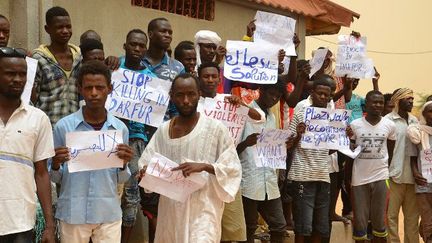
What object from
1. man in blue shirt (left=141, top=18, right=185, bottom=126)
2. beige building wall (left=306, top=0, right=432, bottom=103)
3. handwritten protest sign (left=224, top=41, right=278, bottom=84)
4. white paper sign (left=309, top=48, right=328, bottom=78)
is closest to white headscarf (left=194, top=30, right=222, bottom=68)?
handwritten protest sign (left=224, top=41, right=278, bottom=84)

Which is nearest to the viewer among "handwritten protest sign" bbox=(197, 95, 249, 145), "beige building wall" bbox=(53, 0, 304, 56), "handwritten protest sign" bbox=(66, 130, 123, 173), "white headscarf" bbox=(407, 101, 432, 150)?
"handwritten protest sign" bbox=(66, 130, 123, 173)

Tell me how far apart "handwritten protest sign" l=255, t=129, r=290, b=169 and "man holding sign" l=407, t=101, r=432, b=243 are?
2.35m

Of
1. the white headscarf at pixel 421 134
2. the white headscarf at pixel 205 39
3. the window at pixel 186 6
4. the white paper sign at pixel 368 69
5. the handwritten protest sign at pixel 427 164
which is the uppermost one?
the window at pixel 186 6

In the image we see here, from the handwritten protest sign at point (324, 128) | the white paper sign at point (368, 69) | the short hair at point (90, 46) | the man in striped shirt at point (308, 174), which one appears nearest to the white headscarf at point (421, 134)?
the white paper sign at point (368, 69)

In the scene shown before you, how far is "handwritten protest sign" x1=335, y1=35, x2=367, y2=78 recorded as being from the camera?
8.54 metres

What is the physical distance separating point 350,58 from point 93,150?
4733 mm

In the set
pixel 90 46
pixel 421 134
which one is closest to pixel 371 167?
pixel 421 134

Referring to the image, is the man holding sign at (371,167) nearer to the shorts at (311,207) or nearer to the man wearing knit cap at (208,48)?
the shorts at (311,207)

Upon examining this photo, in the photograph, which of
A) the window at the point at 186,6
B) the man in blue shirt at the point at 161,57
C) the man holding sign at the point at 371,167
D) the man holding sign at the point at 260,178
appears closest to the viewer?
the man in blue shirt at the point at 161,57

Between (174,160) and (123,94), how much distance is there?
1.03m

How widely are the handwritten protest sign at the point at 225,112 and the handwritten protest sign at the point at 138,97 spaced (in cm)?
35

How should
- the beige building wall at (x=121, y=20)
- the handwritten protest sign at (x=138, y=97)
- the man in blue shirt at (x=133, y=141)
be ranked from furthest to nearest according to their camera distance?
the beige building wall at (x=121, y=20), the handwritten protest sign at (x=138, y=97), the man in blue shirt at (x=133, y=141)

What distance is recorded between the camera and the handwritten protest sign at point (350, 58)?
8539 millimetres

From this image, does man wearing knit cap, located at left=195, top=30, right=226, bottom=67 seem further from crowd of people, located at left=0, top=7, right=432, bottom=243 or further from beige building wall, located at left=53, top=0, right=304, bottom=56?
beige building wall, located at left=53, top=0, right=304, bottom=56
